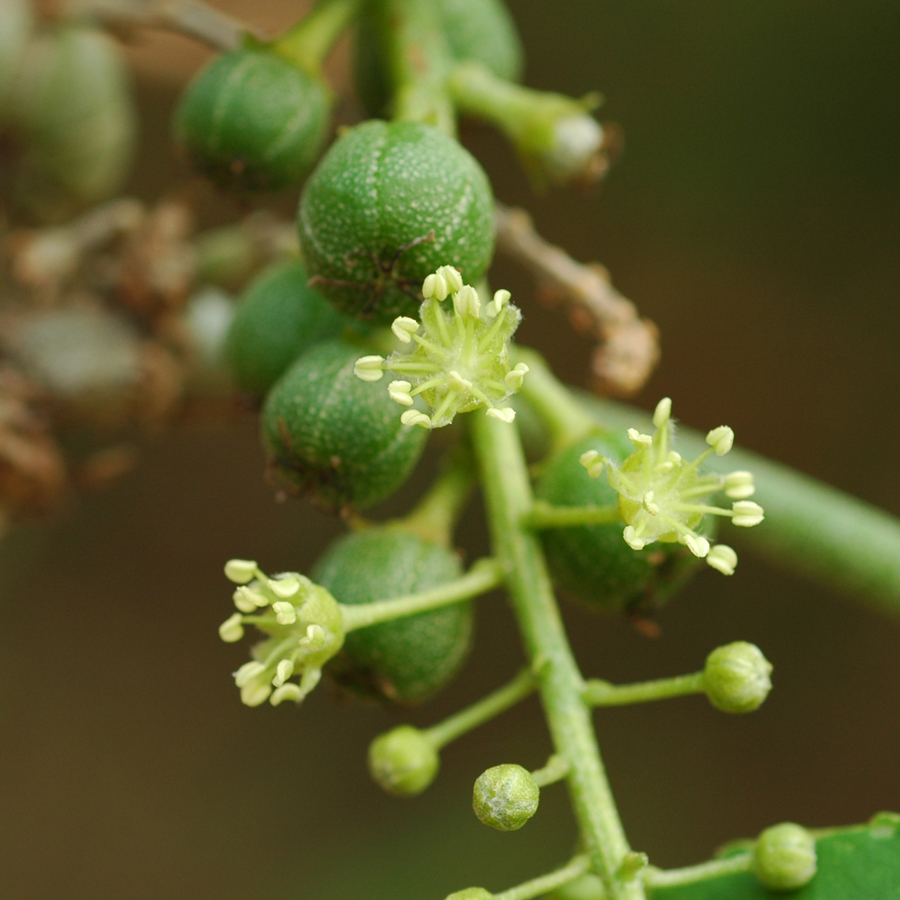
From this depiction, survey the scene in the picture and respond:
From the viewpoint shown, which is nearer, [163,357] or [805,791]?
[163,357]

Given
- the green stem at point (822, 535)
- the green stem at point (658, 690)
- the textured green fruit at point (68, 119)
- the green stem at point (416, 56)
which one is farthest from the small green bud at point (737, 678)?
the textured green fruit at point (68, 119)

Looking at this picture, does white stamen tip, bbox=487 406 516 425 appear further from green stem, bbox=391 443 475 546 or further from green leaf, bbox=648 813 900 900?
green leaf, bbox=648 813 900 900

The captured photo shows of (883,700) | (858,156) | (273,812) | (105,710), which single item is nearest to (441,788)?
(273,812)

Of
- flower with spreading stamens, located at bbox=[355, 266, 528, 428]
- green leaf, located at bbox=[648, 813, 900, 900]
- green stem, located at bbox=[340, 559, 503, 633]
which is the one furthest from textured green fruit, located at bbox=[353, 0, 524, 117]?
green leaf, located at bbox=[648, 813, 900, 900]

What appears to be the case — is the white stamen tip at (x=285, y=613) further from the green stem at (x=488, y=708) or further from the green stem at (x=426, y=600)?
the green stem at (x=488, y=708)

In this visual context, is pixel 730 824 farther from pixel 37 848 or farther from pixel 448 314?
pixel 448 314
